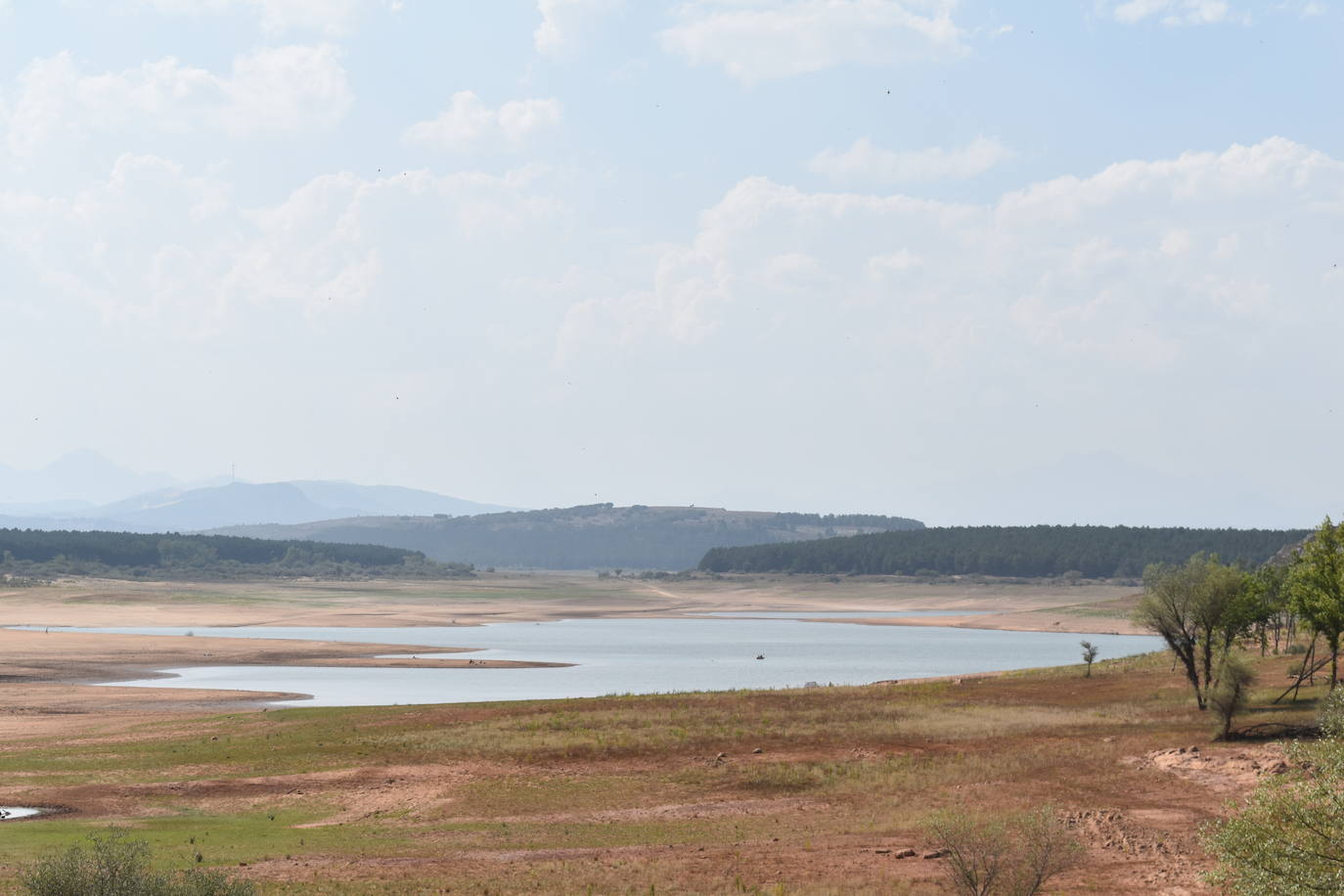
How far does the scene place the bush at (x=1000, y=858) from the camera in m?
25.0

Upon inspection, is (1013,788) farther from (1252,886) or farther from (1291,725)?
(1252,886)

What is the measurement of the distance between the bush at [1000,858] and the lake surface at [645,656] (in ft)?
155

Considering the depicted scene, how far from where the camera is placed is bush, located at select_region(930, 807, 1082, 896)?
2502cm

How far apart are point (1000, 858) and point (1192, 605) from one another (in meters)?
33.0

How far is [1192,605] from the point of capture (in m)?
55.9

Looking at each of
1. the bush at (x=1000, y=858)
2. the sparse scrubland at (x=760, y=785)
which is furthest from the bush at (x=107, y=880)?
the bush at (x=1000, y=858)

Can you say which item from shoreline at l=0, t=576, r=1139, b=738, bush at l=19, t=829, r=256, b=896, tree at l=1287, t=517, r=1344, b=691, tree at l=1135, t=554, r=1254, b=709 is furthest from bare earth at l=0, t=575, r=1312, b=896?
bush at l=19, t=829, r=256, b=896

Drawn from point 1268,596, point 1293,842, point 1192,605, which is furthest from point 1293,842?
point 1268,596

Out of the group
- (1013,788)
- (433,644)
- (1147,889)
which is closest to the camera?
(1147,889)

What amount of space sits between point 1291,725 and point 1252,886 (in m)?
32.3

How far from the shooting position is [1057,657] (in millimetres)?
110438

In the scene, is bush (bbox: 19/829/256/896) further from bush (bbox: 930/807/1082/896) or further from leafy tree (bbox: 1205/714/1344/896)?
leafy tree (bbox: 1205/714/1344/896)

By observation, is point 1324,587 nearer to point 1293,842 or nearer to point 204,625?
point 1293,842

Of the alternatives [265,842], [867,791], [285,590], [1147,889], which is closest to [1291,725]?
[867,791]
